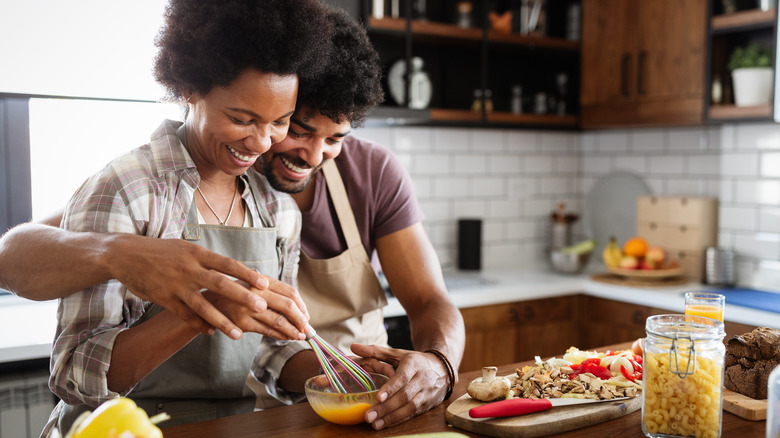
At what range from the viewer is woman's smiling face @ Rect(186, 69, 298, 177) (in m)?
1.33

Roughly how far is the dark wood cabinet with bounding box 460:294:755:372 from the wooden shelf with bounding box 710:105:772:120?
2.97 ft

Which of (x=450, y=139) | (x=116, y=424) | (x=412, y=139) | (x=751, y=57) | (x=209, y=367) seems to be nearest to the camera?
(x=116, y=424)

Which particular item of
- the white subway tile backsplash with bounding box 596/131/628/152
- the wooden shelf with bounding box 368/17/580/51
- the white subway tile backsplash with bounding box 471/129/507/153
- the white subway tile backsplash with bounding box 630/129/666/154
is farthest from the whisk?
the white subway tile backsplash with bounding box 596/131/628/152

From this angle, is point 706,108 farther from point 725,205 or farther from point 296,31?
point 296,31

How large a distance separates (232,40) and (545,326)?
243 cm

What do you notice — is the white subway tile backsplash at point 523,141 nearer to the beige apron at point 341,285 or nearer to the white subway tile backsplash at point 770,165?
the white subway tile backsplash at point 770,165

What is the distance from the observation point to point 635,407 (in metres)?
1.25

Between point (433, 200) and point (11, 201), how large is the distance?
6.40ft

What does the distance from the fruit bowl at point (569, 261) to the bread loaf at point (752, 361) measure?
7.18 feet

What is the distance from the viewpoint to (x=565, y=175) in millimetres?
Result: 4211

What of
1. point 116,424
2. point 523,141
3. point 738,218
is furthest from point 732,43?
point 116,424

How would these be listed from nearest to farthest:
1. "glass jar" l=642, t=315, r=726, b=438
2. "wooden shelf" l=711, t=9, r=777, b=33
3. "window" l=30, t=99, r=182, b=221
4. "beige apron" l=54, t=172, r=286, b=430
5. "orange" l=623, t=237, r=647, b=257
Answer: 1. "glass jar" l=642, t=315, r=726, b=438
2. "beige apron" l=54, t=172, r=286, b=430
3. "window" l=30, t=99, r=182, b=221
4. "wooden shelf" l=711, t=9, r=777, b=33
5. "orange" l=623, t=237, r=647, b=257

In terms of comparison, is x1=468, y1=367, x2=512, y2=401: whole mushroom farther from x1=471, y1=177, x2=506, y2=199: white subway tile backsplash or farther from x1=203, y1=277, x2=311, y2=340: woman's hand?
x1=471, y1=177, x2=506, y2=199: white subway tile backsplash

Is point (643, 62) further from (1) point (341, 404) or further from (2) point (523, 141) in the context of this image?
(1) point (341, 404)
